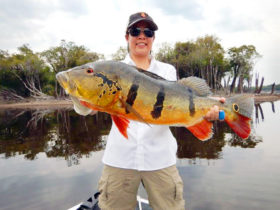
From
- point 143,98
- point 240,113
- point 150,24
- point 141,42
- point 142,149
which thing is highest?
point 150,24

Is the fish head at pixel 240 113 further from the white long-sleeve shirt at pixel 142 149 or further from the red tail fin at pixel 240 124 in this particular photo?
the white long-sleeve shirt at pixel 142 149

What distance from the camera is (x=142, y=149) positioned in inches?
111

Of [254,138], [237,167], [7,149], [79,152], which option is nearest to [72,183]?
[79,152]

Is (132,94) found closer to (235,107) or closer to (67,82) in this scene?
(67,82)

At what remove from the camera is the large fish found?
7.45ft

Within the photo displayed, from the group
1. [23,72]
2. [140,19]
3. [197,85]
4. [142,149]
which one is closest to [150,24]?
[140,19]

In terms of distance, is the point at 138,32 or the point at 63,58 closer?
the point at 138,32

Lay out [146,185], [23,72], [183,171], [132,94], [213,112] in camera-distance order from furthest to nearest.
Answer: [23,72], [183,171], [146,185], [213,112], [132,94]

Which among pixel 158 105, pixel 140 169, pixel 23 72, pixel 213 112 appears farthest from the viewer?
pixel 23 72

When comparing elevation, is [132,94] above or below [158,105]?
above

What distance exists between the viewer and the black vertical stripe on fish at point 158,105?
243cm

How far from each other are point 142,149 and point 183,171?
559 cm

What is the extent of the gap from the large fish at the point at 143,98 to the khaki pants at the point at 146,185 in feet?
2.37

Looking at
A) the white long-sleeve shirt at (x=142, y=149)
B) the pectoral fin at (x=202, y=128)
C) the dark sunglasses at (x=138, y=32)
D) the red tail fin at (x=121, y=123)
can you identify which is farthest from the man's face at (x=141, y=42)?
the pectoral fin at (x=202, y=128)
